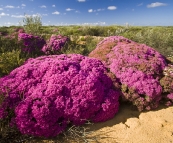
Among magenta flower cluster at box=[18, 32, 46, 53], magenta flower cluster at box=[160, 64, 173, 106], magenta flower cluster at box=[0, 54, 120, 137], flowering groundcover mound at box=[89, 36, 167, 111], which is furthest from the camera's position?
magenta flower cluster at box=[18, 32, 46, 53]

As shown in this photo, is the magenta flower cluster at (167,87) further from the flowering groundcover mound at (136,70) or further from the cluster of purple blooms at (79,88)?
the flowering groundcover mound at (136,70)

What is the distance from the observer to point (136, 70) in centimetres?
569

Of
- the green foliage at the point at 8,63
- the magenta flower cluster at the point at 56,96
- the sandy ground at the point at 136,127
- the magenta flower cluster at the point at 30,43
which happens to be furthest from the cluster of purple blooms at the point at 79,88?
the magenta flower cluster at the point at 30,43

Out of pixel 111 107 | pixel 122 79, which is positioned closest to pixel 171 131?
pixel 111 107

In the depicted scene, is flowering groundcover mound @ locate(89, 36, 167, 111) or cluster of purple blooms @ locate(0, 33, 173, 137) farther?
flowering groundcover mound @ locate(89, 36, 167, 111)

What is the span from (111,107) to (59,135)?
1465 millimetres

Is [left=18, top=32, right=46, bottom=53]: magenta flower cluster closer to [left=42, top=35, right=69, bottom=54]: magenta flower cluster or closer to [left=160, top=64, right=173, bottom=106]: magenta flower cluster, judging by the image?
[left=42, top=35, right=69, bottom=54]: magenta flower cluster

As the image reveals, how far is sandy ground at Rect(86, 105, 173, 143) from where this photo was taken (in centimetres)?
427

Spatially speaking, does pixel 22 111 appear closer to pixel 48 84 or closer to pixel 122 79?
pixel 48 84

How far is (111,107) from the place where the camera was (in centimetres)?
488

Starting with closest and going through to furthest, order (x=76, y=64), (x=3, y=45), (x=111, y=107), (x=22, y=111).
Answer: (x=22, y=111)
(x=111, y=107)
(x=76, y=64)
(x=3, y=45)

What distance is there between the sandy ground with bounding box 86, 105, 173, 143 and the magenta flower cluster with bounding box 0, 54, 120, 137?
A: 0.27m

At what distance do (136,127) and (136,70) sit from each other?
69.2 inches

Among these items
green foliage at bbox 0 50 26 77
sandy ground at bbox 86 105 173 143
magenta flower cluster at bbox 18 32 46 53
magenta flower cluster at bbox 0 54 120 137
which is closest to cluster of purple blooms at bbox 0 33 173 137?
magenta flower cluster at bbox 0 54 120 137
